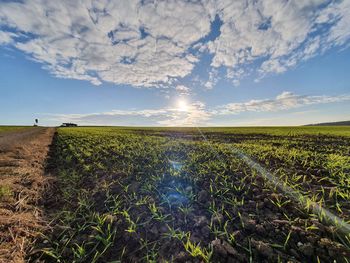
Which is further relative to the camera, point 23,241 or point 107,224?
point 107,224

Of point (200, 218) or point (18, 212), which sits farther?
point (18, 212)

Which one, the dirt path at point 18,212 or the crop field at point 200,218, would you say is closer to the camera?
the crop field at point 200,218

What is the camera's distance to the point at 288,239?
2.71 meters

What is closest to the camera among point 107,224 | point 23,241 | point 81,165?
point 23,241

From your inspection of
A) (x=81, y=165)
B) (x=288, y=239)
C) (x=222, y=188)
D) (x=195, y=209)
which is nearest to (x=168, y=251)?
(x=195, y=209)

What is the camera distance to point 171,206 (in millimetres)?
3779

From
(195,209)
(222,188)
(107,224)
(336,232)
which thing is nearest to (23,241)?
(107,224)

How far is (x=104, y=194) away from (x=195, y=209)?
7.15 feet

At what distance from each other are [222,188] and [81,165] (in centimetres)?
529

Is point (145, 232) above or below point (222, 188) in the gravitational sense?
below

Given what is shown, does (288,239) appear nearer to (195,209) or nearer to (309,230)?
(309,230)

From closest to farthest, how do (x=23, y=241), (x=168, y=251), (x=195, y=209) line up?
(x=168, y=251), (x=23, y=241), (x=195, y=209)

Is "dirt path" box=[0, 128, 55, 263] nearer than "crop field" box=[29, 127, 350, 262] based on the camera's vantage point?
No

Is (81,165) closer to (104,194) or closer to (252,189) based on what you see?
(104,194)
